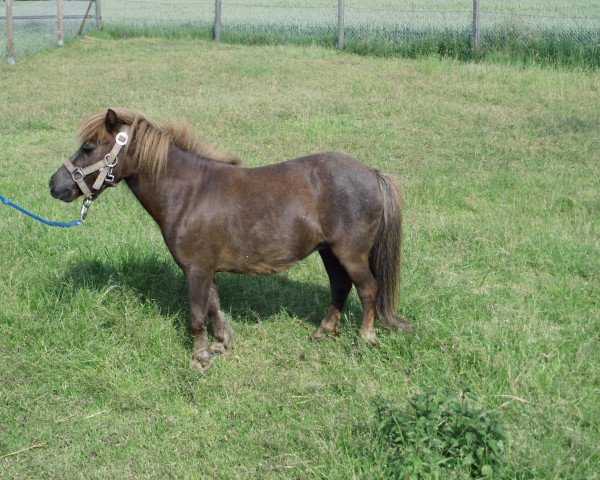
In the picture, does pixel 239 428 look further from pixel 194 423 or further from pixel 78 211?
pixel 78 211

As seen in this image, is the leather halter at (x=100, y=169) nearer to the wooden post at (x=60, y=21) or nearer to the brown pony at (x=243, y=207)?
the brown pony at (x=243, y=207)

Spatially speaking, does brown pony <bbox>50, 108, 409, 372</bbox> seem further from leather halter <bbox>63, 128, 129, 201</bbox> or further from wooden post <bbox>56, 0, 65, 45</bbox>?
wooden post <bbox>56, 0, 65, 45</bbox>

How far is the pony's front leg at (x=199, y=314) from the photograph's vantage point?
15.8 feet

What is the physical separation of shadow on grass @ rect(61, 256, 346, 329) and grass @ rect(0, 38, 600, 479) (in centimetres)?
2

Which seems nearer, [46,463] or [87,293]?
[46,463]

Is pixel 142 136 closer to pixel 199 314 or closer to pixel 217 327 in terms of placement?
pixel 199 314

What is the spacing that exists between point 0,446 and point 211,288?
5.37 feet

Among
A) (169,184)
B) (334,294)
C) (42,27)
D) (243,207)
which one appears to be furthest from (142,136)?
(42,27)

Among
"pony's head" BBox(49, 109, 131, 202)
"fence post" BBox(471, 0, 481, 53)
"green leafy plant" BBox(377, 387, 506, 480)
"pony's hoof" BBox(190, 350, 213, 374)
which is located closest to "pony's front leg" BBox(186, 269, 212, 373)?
"pony's hoof" BBox(190, 350, 213, 374)

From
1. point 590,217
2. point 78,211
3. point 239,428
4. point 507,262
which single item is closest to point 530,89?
point 590,217

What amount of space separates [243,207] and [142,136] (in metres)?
0.80

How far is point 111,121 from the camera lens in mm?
4711

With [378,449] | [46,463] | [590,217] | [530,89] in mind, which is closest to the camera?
[378,449]

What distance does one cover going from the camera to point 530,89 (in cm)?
1244
